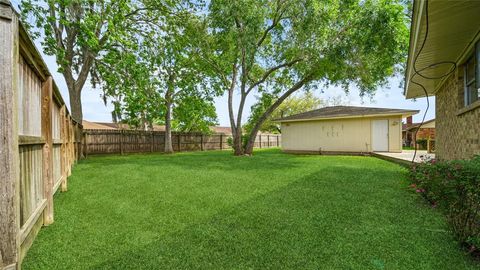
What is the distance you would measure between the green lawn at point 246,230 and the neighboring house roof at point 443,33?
2.47 metres

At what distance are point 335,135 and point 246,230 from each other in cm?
1255

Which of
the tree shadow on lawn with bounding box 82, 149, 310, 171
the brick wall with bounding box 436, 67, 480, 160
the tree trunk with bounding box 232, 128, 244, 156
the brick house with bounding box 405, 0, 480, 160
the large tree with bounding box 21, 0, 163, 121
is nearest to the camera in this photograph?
the brick house with bounding box 405, 0, 480, 160

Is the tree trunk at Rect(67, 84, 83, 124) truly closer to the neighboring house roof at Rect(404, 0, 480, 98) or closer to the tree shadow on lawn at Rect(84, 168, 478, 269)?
the tree shadow on lawn at Rect(84, 168, 478, 269)

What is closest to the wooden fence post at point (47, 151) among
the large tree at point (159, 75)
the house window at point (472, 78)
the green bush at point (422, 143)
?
the large tree at point (159, 75)

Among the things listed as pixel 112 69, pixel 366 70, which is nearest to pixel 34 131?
pixel 112 69

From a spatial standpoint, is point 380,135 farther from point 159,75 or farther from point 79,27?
point 79,27

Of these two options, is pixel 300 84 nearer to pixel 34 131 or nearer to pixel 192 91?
pixel 192 91

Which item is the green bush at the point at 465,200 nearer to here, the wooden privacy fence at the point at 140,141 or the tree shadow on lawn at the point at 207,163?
the tree shadow on lawn at the point at 207,163

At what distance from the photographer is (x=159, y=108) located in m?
9.66

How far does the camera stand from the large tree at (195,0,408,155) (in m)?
9.27

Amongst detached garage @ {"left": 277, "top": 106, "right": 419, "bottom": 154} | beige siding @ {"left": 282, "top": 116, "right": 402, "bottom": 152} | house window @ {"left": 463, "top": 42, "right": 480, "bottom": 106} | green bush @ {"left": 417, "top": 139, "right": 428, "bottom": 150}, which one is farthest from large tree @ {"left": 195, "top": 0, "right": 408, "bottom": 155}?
green bush @ {"left": 417, "top": 139, "right": 428, "bottom": 150}

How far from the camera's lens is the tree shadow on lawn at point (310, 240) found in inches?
85.4

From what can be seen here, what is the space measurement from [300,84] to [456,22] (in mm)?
10129

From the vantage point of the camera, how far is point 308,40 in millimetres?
10695
